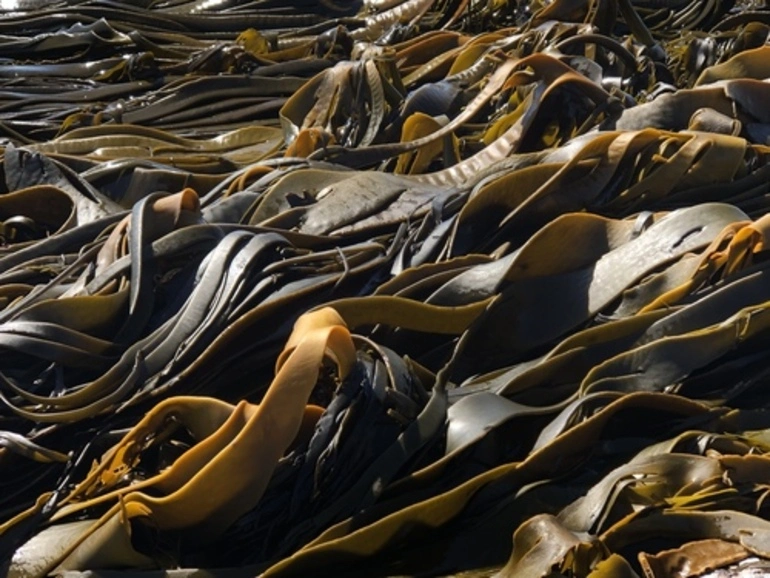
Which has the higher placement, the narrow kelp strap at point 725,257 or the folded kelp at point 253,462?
the narrow kelp strap at point 725,257

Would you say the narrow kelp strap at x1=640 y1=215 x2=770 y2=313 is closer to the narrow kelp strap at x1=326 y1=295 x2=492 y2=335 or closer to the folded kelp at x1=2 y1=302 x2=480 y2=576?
the narrow kelp strap at x1=326 y1=295 x2=492 y2=335

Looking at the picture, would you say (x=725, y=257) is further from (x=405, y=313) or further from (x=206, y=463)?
(x=206, y=463)

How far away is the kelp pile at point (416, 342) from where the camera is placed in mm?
1396

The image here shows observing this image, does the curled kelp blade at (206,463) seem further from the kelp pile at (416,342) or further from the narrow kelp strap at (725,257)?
the narrow kelp strap at (725,257)

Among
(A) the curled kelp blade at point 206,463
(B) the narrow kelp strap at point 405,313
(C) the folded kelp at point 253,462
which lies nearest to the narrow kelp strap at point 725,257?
(B) the narrow kelp strap at point 405,313

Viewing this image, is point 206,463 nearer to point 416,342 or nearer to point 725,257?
point 416,342

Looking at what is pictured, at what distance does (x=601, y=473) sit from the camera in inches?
58.2

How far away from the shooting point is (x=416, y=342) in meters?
1.72

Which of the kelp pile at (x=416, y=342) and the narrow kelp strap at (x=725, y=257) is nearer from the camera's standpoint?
the kelp pile at (x=416, y=342)

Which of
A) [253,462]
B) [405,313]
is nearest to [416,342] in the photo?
[405,313]

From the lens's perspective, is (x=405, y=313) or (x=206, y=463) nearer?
(x=206, y=463)

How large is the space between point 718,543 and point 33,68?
8.61ft

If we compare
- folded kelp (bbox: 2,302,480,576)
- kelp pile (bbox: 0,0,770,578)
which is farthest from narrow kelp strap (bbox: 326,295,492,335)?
folded kelp (bbox: 2,302,480,576)

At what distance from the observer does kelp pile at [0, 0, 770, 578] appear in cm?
140
